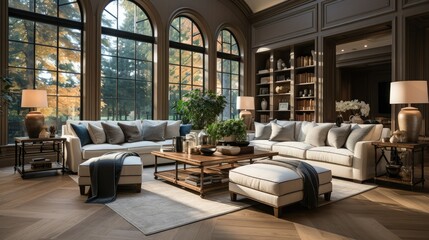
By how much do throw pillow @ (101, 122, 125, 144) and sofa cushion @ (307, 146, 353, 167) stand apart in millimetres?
3093

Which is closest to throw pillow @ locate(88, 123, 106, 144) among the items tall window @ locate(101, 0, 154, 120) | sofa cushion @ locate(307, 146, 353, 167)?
tall window @ locate(101, 0, 154, 120)

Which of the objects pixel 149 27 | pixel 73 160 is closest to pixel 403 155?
pixel 73 160

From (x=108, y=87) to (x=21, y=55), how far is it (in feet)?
5.18

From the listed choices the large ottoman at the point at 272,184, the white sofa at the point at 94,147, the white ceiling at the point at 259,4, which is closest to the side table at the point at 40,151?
the white sofa at the point at 94,147

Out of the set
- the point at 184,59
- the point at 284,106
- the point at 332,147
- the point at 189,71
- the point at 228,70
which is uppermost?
the point at 184,59

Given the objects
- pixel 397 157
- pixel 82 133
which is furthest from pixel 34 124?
pixel 397 157

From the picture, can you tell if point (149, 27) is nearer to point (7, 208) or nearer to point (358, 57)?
A: point (7, 208)

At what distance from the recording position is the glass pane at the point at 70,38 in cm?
568

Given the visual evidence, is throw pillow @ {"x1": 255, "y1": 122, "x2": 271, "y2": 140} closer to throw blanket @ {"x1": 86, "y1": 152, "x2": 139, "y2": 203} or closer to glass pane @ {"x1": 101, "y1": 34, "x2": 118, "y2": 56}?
throw blanket @ {"x1": 86, "y1": 152, "x2": 139, "y2": 203}

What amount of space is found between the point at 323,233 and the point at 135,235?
4.90 ft

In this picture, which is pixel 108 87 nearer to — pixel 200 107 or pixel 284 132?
pixel 200 107

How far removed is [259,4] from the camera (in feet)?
26.4

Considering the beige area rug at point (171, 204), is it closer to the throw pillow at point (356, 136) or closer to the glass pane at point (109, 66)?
the throw pillow at point (356, 136)

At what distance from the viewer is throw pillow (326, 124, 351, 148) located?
14.9ft
